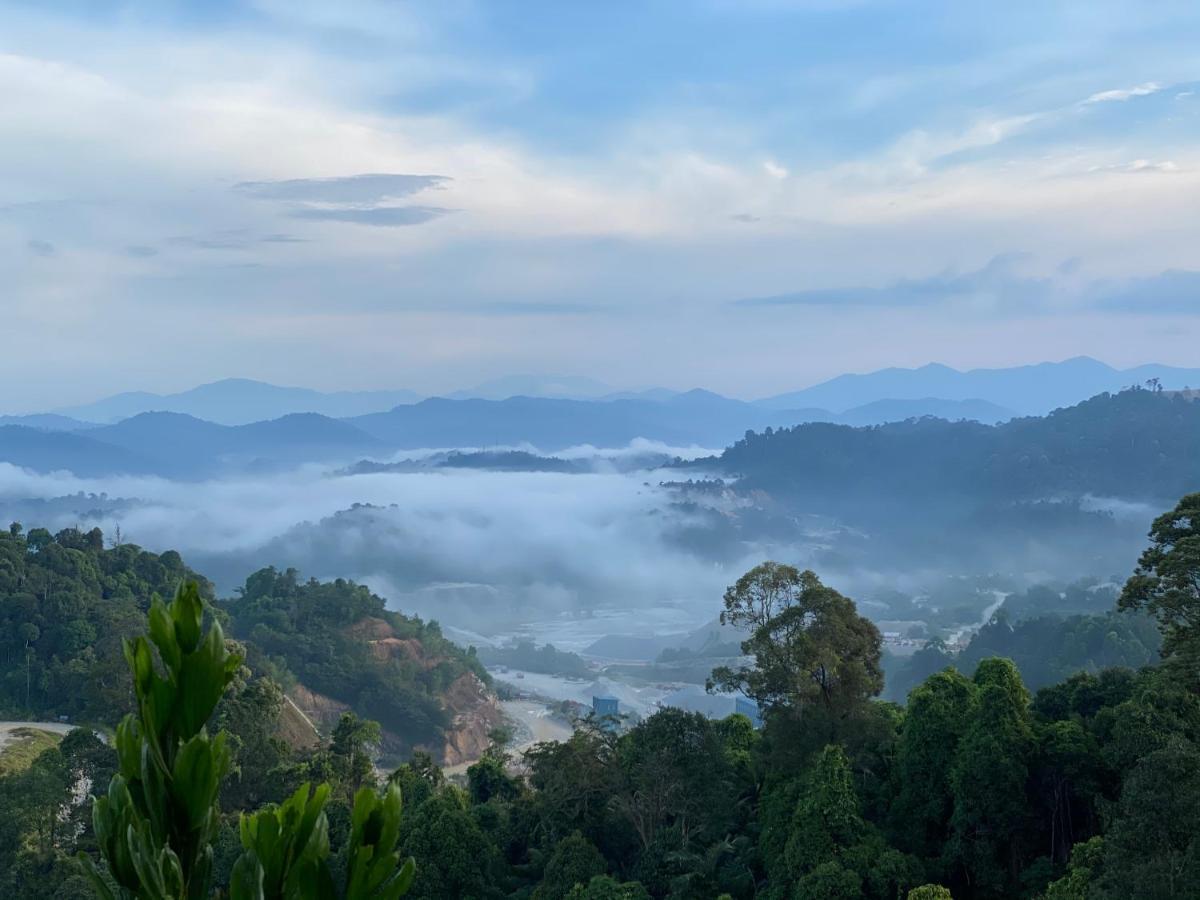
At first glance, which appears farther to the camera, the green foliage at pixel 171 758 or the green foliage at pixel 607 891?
the green foliage at pixel 607 891

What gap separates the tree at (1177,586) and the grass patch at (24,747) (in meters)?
26.8

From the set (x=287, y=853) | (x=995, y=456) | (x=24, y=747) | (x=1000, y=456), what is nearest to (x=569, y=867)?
(x=287, y=853)

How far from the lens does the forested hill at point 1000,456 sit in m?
121

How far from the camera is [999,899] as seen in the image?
14.6 meters

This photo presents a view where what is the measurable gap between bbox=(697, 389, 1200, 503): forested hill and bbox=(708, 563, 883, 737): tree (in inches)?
4487

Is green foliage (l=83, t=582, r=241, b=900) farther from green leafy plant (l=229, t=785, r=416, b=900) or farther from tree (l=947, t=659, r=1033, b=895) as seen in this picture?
tree (l=947, t=659, r=1033, b=895)

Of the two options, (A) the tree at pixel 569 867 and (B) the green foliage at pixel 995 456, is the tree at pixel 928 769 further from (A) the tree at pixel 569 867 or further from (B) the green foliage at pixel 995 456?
(B) the green foliage at pixel 995 456

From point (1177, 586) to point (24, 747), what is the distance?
105ft

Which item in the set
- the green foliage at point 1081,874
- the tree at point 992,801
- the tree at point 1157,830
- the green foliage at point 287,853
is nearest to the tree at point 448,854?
the tree at point 992,801

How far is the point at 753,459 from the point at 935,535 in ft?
120

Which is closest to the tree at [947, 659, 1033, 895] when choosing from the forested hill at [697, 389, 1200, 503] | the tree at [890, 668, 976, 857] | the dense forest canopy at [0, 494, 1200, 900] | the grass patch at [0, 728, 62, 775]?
the dense forest canopy at [0, 494, 1200, 900]

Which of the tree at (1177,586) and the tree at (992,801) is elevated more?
the tree at (1177,586)

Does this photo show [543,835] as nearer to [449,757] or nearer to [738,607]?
[738,607]

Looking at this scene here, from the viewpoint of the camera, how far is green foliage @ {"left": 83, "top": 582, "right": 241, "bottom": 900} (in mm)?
2354
